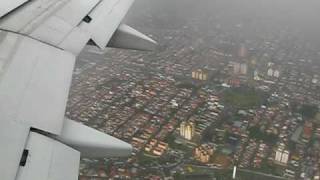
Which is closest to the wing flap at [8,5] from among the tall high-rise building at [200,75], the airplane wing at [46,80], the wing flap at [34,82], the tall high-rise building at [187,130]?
the airplane wing at [46,80]

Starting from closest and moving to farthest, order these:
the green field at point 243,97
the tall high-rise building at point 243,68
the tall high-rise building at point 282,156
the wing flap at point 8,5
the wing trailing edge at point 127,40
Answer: the wing flap at point 8,5
the wing trailing edge at point 127,40
the tall high-rise building at point 282,156
the green field at point 243,97
the tall high-rise building at point 243,68

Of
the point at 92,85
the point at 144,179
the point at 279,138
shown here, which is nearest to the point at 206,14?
the point at 92,85

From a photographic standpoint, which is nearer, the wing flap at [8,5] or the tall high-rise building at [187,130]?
the wing flap at [8,5]

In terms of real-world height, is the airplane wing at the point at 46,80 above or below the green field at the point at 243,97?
below

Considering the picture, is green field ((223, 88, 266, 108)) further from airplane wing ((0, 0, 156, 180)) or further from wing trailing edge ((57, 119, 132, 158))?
wing trailing edge ((57, 119, 132, 158))

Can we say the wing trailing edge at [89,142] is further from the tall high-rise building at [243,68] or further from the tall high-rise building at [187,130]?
the tall high-rise building at [243,68]

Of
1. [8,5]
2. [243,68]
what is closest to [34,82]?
[8,5]
